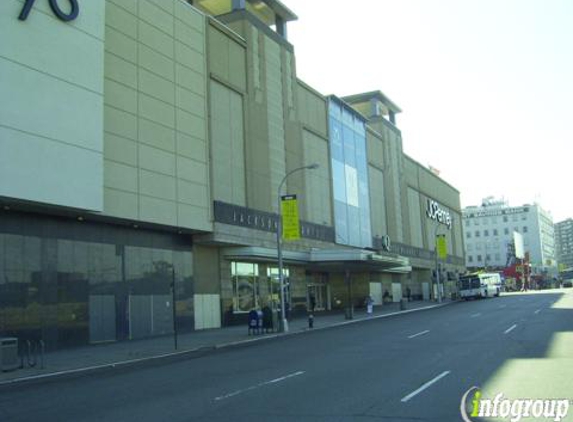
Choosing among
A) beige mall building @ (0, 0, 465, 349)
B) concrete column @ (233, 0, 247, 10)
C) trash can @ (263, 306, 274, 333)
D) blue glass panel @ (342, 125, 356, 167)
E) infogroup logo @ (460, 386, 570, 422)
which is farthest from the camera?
blue glass panel @ (342, 125, 356, 167)

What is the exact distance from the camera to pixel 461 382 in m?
11.9

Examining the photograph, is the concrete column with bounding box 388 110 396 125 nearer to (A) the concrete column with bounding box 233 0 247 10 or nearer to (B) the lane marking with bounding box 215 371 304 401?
(A) the concrete column with bounding box 233 0 247 10

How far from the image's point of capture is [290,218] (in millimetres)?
33188

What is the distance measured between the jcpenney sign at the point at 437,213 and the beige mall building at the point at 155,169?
104ft

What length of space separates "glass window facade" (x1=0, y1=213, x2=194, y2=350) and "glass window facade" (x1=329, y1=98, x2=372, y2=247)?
22809mm

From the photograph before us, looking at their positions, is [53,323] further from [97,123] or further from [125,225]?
[97,123]

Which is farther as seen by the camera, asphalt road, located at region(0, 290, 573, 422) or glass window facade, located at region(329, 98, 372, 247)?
glass window facade, located at region(329, 98, 372, 247)

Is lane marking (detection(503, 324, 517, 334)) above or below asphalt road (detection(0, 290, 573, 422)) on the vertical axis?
above

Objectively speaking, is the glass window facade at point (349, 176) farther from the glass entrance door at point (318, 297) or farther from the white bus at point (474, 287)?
the white bus at point (474, 287)

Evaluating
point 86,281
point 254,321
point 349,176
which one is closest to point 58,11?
point 86,281

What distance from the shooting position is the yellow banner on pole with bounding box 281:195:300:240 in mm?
32906

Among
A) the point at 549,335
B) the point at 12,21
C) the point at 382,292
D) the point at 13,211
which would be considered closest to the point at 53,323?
the point at 13,211

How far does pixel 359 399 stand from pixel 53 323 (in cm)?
2007

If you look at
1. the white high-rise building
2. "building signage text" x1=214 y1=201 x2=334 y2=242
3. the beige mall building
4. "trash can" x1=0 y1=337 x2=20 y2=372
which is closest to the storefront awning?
the beige mall building
